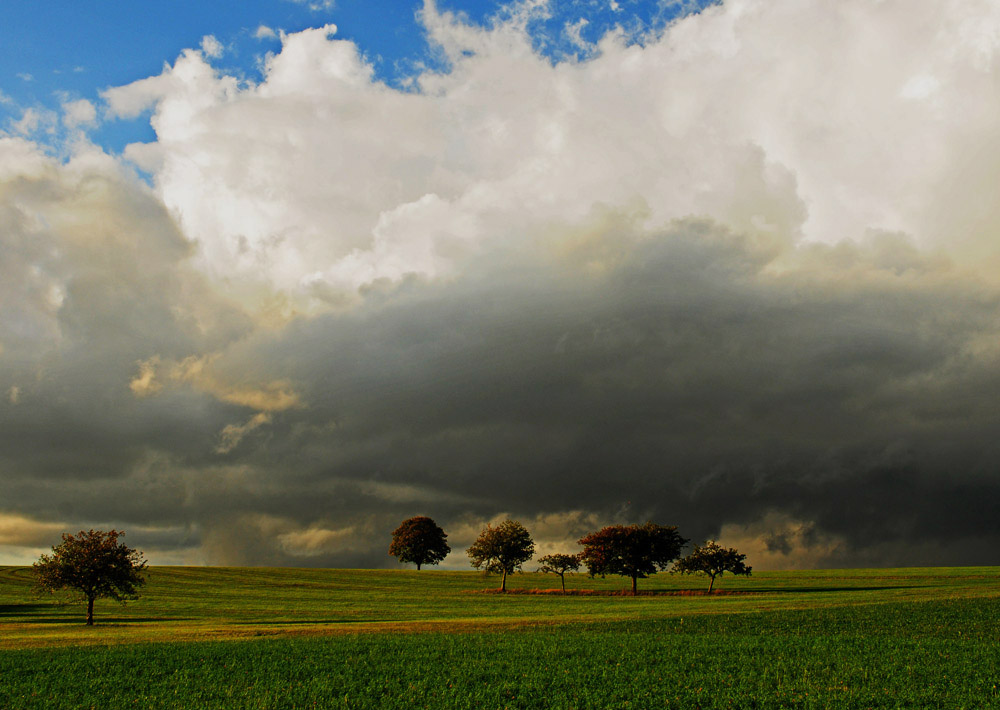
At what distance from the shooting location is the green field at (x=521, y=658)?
26.0 metres

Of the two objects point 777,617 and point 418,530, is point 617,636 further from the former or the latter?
point 418,530

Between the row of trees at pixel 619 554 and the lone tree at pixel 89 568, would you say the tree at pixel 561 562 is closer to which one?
the row of trees at pixel 619 554

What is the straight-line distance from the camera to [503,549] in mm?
115625

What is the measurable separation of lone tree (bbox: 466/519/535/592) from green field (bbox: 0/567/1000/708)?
1955 inches

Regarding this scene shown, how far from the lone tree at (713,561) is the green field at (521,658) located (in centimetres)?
3235

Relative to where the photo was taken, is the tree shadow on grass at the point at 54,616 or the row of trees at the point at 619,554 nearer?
the tree shadow on grass at the point at 54,616

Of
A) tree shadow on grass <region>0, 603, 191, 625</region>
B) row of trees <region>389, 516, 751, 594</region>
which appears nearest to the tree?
row of trees <region>389, 516, 751, 594</region>

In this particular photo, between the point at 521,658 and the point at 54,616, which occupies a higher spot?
the point at 521,658

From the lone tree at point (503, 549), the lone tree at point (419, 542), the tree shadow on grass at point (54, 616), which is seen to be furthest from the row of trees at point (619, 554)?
the tree shadow on grass at point (54, 616)

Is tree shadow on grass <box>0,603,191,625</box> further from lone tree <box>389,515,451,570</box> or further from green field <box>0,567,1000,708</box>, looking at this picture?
lone tree <box>389,515,451,570</box>

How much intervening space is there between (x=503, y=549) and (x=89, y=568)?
65799mm

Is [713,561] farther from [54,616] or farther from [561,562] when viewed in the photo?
[54,616]

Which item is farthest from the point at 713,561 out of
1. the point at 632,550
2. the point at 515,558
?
the point at 515,558

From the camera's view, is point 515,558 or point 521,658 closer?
point 521,658
